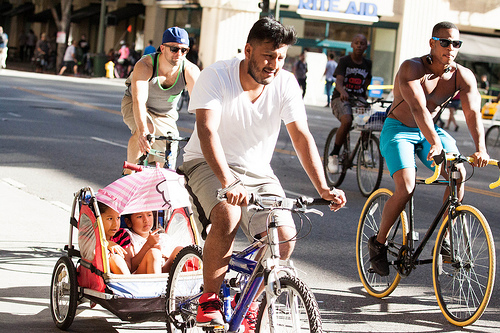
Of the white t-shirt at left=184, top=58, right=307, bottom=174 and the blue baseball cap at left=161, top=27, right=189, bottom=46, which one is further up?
the blue baseball cap at left=161, top=27, right=189, bottom=46

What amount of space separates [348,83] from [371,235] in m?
5.10

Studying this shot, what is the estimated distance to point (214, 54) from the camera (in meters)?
38.0

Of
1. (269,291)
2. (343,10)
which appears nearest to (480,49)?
(343,10)

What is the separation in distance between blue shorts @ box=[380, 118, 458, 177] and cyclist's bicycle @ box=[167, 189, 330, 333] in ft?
6.39

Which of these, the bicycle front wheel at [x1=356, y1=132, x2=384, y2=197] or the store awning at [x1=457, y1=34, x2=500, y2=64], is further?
the store awning at [x1=457, y1=34, x2=500, y2=64]

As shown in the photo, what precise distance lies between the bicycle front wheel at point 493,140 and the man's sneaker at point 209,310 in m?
14.2

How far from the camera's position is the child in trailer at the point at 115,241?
484cm

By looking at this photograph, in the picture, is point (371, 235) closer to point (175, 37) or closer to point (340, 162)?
point (175, 37)

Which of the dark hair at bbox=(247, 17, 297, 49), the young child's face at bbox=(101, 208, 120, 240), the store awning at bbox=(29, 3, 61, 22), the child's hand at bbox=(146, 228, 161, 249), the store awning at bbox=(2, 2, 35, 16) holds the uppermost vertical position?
the store awning at bbox=(2, 2, 35, 16)

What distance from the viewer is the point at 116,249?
4.95 m

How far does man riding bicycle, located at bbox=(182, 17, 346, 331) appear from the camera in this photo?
394 cm

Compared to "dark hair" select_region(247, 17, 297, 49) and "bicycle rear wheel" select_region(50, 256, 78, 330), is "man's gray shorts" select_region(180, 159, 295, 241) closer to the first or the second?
"dark hair" select_region(247, 17, 297, 49)

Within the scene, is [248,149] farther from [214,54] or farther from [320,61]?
[214,54]

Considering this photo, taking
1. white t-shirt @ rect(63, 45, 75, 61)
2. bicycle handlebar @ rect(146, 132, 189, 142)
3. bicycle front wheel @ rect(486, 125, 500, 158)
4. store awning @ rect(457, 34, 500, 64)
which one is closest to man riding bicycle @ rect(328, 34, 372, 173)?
bicycle handlebar @ rect(146, 132, 189, 142)
